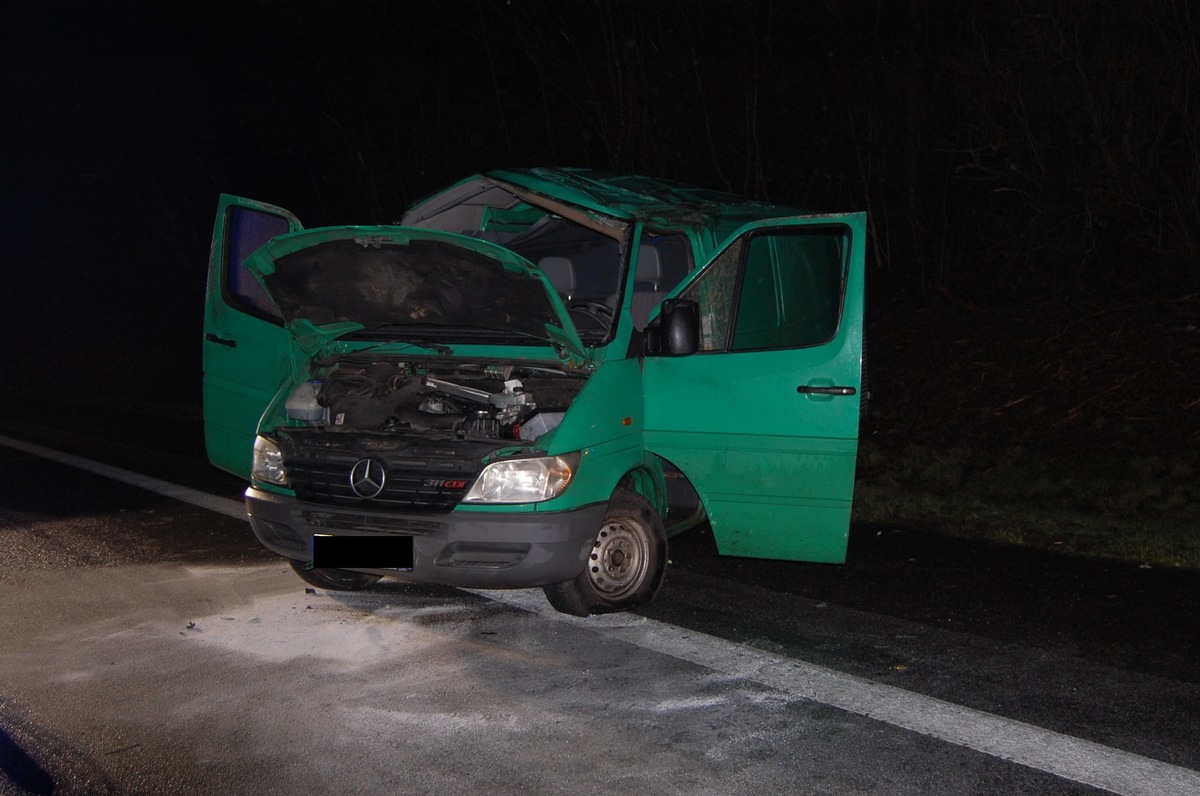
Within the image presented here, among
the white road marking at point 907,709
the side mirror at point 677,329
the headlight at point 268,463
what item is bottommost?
the white road marking at point 907,709

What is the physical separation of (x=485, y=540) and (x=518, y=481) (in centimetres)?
28

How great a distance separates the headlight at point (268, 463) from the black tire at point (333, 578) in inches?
23.1

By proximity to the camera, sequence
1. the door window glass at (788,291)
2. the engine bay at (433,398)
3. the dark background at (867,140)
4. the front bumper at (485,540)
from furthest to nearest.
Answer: the dark background at (867,140)
the door window glass at (788,291)
the engine bay at (433,398)
the front bumper at (485,540)

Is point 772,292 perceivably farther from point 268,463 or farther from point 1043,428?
point 1043,428

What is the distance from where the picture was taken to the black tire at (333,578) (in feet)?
18.5

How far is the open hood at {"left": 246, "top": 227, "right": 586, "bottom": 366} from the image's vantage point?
514 cm

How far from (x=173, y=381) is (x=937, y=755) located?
589 inches

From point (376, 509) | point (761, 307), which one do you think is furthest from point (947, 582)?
point (376, 509)

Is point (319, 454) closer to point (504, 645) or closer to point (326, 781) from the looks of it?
point (504, 645)

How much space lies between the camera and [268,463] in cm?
525

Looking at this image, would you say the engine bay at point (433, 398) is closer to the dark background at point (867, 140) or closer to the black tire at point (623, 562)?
the black tire at point (623, 562)

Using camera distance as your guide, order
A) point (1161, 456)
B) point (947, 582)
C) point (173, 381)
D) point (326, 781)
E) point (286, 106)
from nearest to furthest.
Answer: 1. point (326, 781)
2. point (947, 582)
3. point (1161, 456)
4. point (173, 381)
5. point (286, 106)

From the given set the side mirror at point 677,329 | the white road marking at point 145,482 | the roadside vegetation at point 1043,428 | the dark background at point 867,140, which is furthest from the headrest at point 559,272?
the dark background at point 867,140

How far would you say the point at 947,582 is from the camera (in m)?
5.93
